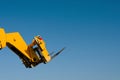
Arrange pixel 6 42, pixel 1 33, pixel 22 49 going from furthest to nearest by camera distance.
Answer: pixel 22 49, pixel 6 42, pixel 1 33

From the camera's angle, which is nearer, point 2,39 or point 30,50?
→ point 2,39

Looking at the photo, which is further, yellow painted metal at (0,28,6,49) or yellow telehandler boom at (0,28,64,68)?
yellow telehandler boom at (0,28,64,68)

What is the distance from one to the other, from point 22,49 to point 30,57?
632 mm

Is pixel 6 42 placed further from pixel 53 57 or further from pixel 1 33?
pixel 53 57

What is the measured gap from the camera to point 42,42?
19953mm

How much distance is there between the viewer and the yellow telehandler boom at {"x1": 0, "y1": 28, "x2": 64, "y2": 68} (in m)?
19.0

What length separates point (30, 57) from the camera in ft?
64.6

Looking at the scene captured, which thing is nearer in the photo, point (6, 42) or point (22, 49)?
point (6, 42)

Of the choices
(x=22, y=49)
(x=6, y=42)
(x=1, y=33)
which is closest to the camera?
(x=1, y=33)

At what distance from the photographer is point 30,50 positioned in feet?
65.0

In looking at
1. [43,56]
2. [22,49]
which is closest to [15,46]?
[22,49]

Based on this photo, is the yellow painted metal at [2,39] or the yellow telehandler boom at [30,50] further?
the yellow telehandler boom at [30,50]

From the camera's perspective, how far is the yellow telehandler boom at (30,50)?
62.3ft

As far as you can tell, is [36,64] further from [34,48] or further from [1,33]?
[1,33]
